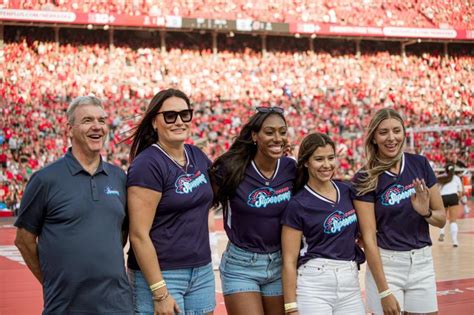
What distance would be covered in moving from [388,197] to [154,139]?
1.58m

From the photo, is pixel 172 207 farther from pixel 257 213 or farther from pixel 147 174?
pixel 257 213

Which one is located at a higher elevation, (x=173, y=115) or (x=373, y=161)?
(x=173, y=115)

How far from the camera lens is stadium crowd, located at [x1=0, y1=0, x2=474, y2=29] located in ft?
117

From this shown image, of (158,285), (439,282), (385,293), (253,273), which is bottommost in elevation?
(439,282)

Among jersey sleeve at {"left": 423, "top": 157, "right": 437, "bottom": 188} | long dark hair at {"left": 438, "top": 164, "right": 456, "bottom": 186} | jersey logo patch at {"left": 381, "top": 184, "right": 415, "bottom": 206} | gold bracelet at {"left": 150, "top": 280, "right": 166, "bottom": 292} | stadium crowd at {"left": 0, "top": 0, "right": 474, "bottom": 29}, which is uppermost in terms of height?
stadium crowd at {"left": 0, "top": 0, "right": 474, "bottom": 29}

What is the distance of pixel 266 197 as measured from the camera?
4859 mm

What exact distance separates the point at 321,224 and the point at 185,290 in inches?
37.0

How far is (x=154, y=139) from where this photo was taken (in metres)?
4.71

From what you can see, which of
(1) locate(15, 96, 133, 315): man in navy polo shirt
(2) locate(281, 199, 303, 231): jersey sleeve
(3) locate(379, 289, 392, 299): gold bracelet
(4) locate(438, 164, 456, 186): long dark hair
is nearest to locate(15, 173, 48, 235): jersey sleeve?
(1) locate(15, 96, 133, 315): man in navy polo shirt

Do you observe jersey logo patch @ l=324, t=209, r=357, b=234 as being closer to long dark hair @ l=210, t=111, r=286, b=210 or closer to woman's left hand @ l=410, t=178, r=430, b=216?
woman's left hand @ l=410, t=178, r=430, b=216

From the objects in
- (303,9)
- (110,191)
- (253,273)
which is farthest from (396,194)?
(303,9)

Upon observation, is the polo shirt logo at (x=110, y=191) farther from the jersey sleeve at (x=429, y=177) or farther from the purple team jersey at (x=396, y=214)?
A: the jersey sleeve at (x=429, y=177)

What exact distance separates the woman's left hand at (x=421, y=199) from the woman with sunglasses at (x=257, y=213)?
2.69 feet

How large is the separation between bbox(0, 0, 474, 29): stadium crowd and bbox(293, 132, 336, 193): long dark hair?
1185 inches
